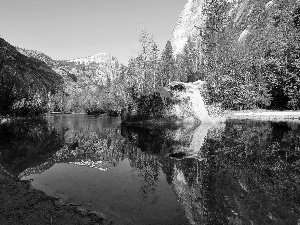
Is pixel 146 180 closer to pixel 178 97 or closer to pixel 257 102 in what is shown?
pixel 178 97

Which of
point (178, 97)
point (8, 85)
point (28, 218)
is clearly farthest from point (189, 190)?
point (8, 85)

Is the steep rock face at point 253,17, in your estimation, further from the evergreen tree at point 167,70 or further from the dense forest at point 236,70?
the evergreen tree at point 167,70

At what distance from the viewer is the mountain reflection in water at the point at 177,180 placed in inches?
302

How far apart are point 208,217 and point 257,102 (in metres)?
63.8

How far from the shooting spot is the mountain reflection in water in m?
7.68

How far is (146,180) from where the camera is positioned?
11.7 metres

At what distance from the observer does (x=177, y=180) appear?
1130 centimetres

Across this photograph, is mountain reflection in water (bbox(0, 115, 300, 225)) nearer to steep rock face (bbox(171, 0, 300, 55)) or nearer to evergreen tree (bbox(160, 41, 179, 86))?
steep rock face (bbox(171, 0, 300, 55))

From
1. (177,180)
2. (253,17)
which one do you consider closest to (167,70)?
(253,17)

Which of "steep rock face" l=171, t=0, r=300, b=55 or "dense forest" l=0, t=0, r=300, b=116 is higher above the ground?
"steep rock face" l=171, t=0, r=300, b=55

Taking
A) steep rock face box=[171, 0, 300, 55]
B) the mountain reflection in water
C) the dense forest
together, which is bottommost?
the mountain reflection in water

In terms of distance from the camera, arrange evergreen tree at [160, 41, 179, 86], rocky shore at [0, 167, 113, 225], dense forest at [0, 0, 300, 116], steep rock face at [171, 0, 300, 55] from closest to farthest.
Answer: rocky shore at [0, 167, 113, 225]
dense forest at [0, 0, 300, 116]
steep rock face at [171, 0, 300, 55]
evergreen tree at [160, 41, 179, 86]

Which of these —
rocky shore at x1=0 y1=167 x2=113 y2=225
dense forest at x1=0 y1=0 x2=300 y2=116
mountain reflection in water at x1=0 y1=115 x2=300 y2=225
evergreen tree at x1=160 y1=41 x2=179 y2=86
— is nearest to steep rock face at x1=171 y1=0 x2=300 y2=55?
dense forest at x1=0 y1=0 x2=300 y2=116

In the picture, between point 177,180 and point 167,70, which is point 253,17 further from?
point 177,180
